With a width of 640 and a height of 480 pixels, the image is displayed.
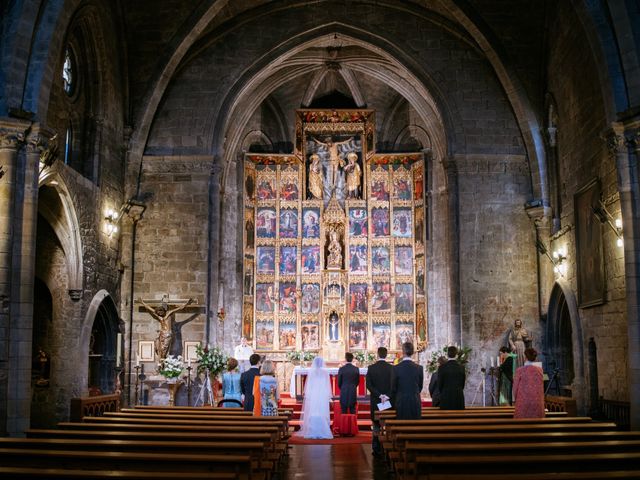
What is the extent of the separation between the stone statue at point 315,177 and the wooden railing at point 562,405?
49.5 ft

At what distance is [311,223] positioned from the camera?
28.9m

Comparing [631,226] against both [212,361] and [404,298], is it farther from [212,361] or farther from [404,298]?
[404,298]

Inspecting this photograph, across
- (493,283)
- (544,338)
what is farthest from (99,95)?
(544,338)

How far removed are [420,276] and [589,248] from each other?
34.8 ft

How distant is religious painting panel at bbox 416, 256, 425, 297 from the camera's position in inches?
1093

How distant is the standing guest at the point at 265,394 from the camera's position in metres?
12.6

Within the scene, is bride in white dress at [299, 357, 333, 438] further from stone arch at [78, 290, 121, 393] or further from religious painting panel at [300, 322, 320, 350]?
religious painting panel at [300, 322, 320, 350]

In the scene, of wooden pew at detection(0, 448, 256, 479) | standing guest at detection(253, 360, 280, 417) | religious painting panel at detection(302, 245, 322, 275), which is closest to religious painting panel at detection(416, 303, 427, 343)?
religious painting panel at detection(302, 245, 322, 275)

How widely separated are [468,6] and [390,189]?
8.69 metres

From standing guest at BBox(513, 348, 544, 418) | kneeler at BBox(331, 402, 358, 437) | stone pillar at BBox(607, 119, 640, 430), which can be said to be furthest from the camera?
kneeler at BBox(331, 402, 358, 437)

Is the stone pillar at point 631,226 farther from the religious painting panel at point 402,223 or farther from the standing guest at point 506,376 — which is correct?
the religious painting panel at point 402,223

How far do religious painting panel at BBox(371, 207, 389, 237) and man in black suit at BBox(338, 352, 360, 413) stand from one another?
43.7 ft

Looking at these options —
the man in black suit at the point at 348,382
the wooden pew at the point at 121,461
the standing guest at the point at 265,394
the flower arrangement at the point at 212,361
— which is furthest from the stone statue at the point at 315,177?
the wooden pew at the point at 121,461

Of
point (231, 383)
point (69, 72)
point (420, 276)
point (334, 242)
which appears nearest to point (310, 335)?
point (334, 242)
